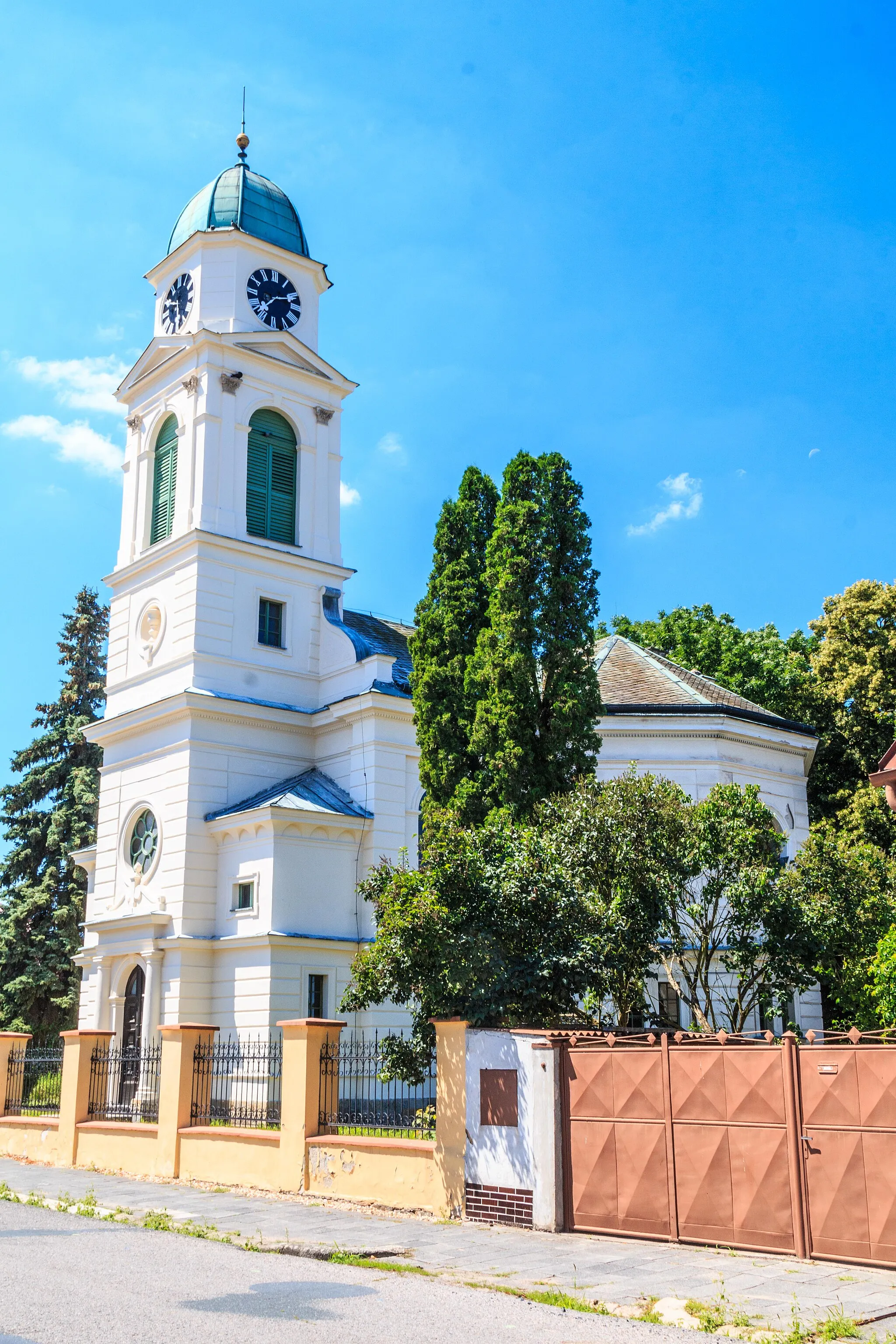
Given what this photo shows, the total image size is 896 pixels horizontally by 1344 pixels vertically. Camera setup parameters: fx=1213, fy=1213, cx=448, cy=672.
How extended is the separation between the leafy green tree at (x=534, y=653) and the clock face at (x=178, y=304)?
1549cm

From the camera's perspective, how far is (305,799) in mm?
27812

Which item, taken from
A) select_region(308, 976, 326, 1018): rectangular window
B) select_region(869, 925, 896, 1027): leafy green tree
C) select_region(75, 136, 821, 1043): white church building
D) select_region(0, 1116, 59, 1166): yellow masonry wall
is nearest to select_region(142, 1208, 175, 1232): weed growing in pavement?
select_region(0, 1116, 59, 1166): yellow masonry wall

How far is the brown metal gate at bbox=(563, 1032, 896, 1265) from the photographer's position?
10281 millimetres

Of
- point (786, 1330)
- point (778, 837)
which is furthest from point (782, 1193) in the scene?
point (778, 837)

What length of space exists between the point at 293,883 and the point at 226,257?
17.4 meters

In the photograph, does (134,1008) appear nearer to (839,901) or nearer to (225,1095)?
(225,1095)

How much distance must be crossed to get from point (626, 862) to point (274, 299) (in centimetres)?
2250

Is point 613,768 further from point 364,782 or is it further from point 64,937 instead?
point 64,937

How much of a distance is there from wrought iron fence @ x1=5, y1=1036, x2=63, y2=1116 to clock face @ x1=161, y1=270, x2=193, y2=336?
1911 cm

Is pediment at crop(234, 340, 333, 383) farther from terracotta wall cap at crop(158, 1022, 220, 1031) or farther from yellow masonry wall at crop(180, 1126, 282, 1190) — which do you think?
yellow masonry wall at crop(180, 1126, 282, 1190)

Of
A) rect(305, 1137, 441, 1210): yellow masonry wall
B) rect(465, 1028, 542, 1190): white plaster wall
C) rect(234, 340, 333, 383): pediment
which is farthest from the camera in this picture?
rect(234, 340, 333, 383): pediment

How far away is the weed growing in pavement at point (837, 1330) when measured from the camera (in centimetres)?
815

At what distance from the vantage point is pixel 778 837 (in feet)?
60.1

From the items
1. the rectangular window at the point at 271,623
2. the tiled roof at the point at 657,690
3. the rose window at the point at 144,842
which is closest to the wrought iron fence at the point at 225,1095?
the rose window at the point at 144,842
